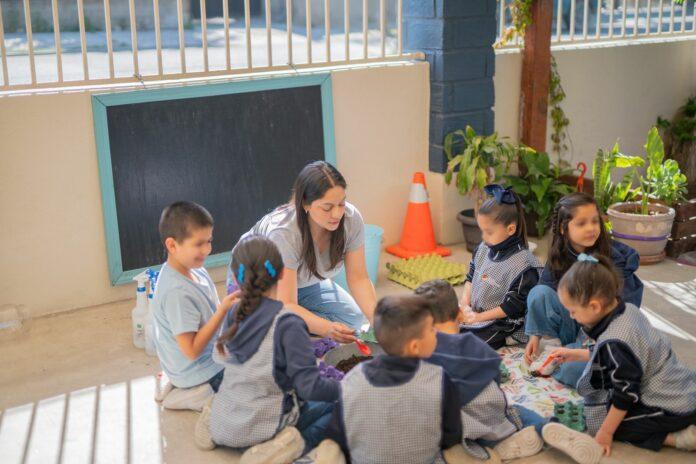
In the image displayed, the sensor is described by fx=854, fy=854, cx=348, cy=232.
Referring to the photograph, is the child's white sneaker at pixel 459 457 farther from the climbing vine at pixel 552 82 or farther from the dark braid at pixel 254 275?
the climbing vine at pixel 552 82

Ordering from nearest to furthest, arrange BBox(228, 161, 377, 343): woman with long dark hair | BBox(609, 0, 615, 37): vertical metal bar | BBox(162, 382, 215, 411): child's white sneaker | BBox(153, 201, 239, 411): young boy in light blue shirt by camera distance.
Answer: BBox(153, 201, 239, 411): young boy in light blue shirt < BBox(162, 382, 215, 411): child's white sneaker < BBox(228, 161, 377, 343): woman with long dark hair < BBox(609, 0, 615, 37): vertical metal bar

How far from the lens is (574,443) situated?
117 inches

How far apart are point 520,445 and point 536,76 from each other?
3.26 meters

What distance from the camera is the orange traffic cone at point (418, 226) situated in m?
5.38

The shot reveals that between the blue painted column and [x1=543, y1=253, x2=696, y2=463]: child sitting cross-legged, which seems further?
the blue painted column

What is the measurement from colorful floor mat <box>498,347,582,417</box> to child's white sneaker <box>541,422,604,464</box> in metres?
0.35

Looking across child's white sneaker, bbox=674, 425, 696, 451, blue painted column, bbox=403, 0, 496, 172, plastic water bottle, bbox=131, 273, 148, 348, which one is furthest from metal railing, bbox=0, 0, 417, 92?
child's white sneaker, bbox=674, 425, 696, 451

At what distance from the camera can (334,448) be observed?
288 cm

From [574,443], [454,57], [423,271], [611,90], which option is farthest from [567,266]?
[611,90]

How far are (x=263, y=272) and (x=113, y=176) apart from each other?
189cm

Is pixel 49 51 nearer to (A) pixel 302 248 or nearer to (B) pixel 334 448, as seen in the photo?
(A) pixel 302 248

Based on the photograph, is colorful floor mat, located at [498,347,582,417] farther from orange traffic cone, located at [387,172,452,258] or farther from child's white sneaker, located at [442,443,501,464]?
orange traffic cone, located at [387,172,452,258]

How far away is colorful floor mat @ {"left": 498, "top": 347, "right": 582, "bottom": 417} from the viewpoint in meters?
3.46

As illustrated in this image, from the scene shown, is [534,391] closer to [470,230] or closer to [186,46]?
[470,230]
